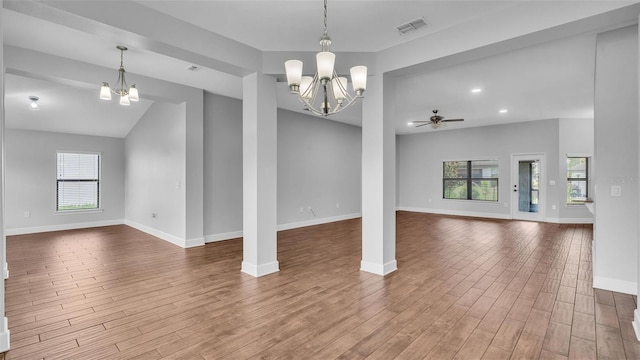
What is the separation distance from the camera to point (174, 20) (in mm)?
2957

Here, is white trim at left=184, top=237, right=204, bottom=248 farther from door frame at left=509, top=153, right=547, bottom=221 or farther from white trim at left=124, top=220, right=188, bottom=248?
door frame at left=509, top=153, right=547, bottom=221

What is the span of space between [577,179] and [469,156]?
8.62ft

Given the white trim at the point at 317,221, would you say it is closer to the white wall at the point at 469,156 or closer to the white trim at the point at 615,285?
the white wall at the point at 469,156

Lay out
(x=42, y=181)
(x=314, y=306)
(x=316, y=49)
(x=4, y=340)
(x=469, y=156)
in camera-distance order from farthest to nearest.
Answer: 1. (x=469, y=156)
2. (x=42, y=181)
3. (x=316, y=49)
4. (x=314, y=306)
5. (x=4, y=340)

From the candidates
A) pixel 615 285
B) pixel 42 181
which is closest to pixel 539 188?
pixel 615 285

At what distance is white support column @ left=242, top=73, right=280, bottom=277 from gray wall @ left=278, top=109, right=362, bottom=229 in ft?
9.37

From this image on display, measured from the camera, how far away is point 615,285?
3.18 metres

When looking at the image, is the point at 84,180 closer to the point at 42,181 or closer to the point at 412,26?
the point at 42,181

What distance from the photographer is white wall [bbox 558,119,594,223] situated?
25.3 feet

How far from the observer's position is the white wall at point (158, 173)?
215 inches

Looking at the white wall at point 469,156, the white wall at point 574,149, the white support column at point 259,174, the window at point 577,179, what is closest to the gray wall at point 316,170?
the white wall at point 469,156

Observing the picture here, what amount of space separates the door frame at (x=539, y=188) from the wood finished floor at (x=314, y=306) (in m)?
3.48

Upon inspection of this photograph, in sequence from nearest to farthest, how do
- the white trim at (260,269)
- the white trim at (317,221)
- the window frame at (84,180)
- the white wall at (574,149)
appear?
the white trim at (260,269), the white trim at (317,221), the window frame at (84,180), the white wall at (574,149)

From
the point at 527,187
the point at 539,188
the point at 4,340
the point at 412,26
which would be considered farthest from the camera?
the point at 527,187
